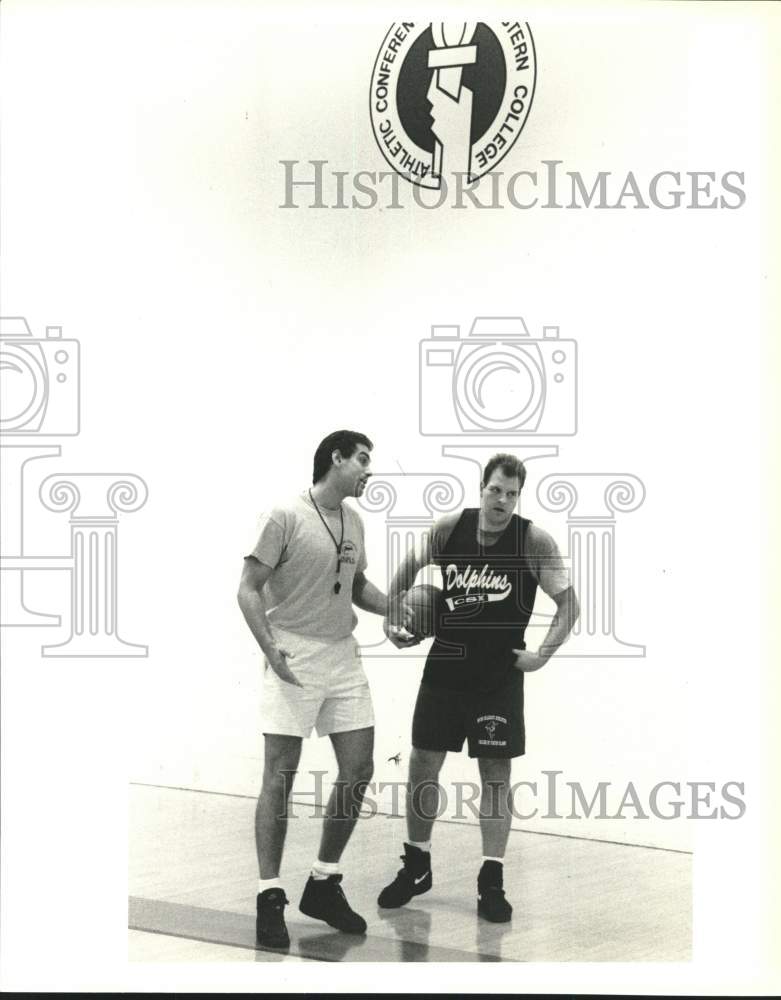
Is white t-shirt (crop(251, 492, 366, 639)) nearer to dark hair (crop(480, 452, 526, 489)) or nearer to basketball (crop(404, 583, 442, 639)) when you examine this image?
basketball (crop(404, 583, 442, 639))

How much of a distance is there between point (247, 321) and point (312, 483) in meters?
0.53

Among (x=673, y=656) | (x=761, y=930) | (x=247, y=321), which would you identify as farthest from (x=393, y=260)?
(x=761, y=930)

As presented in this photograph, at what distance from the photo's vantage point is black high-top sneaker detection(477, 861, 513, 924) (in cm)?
600

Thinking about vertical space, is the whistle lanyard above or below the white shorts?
above

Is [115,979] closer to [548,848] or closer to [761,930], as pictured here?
[548,848]

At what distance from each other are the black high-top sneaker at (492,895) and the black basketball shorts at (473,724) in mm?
337

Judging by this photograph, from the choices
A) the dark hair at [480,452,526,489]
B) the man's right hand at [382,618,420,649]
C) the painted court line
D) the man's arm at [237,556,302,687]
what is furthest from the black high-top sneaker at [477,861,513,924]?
the dark hair at [480,452,526,489]

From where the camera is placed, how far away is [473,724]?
20.0 ft

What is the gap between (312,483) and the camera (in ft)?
19.7

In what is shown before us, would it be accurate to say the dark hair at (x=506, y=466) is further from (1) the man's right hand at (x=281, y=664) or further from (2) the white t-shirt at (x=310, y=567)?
(1) the man's right hand at (x=281, y=664)

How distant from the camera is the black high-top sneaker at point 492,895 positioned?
600 centimetres

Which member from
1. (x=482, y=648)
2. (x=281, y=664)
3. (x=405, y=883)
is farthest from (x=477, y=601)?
(x=405, y=883)

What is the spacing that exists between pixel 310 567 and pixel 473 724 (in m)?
0.68

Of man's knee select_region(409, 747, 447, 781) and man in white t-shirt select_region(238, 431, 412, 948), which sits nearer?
man in white t-shirt select_region(238, 431, 412, 948)
